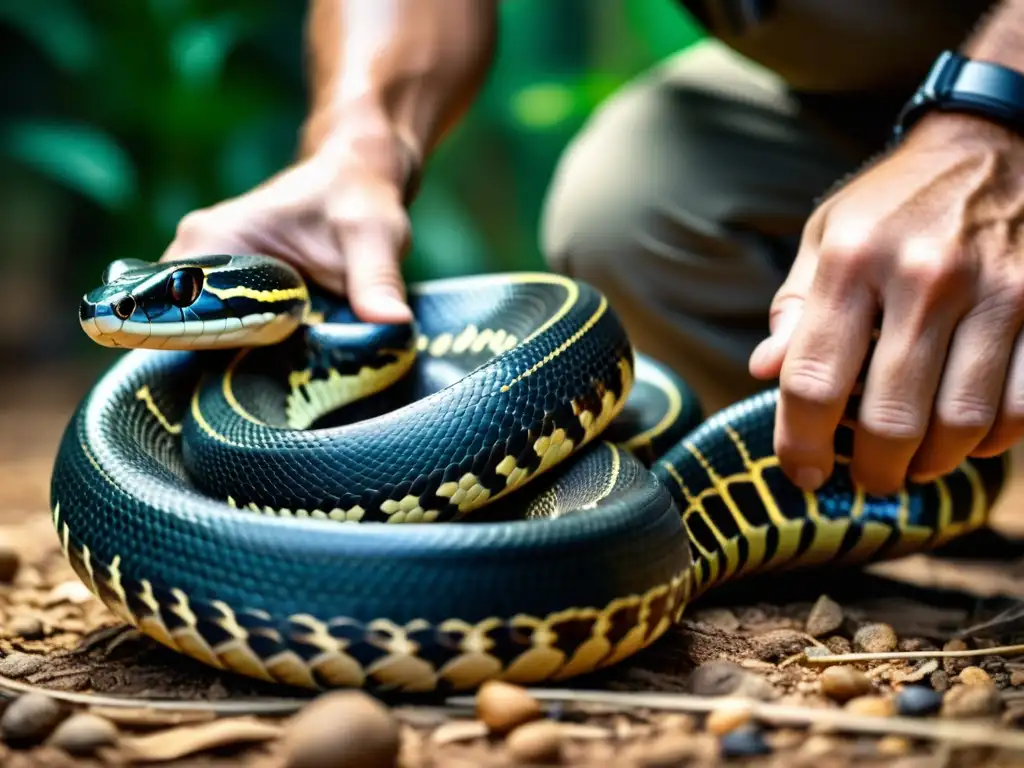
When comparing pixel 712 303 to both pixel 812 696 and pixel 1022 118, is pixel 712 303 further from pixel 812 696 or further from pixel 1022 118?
pixel 812 696

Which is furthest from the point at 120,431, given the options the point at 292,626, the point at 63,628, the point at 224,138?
the point at 224,138

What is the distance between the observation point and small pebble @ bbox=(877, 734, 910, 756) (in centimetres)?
157

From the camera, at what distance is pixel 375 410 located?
9.97 feet

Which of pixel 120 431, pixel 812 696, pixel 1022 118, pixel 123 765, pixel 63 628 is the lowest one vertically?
pixel 812 696

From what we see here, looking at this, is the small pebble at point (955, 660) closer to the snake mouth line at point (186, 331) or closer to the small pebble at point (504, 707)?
the small pebble at point (504, 707)

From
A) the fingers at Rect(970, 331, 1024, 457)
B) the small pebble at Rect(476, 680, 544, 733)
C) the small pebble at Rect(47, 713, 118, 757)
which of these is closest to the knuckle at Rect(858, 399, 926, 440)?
the fingers at Rect(970, 331, 1024, 457)

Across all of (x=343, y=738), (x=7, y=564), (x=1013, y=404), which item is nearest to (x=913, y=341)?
(x=1013, y=404)

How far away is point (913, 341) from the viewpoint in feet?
7.04

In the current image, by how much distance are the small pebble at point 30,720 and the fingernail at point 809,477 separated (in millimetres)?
1739

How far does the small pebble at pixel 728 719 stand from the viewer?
1652 millimetres

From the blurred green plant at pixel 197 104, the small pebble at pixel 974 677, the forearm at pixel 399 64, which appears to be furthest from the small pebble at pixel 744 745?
the blurred green plant at pixel 197 104

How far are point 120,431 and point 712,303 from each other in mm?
2449

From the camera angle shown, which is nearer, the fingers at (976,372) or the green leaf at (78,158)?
the fingers at (976,372)

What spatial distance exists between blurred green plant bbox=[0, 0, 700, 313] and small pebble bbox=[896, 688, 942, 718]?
217 inches
